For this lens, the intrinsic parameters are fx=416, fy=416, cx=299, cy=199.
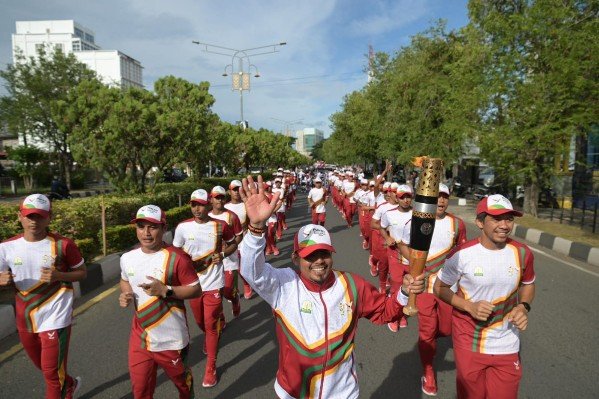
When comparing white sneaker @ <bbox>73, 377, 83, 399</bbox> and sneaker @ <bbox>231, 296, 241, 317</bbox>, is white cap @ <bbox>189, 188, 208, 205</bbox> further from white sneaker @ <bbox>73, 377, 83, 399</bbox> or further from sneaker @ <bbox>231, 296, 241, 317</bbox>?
white sneaker @ <bbox>73, 377, 83, 399</bbox>

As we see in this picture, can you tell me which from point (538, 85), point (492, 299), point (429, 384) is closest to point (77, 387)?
point (429, 384)

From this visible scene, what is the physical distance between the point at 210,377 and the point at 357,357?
5.10 ft

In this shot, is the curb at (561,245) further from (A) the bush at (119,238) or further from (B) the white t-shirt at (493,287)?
(A) the bush at (119,238)

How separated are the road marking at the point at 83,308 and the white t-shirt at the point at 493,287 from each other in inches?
182

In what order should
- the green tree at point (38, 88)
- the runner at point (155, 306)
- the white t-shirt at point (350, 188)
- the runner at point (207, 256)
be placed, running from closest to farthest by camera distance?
the runner at point (155, 306) < the runner at point (207, 256) < the white t-shirt at point (350, 188) < the green tree at point (38, 88)

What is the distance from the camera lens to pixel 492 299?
2.97 metres

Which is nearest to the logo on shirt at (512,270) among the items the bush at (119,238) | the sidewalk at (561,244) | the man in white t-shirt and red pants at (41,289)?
the man in white t-shirt and red pants at (41,289)

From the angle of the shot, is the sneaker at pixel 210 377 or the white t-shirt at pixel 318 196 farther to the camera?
the white t-shirt at pixel 318 196

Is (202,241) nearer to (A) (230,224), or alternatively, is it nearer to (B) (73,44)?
(A) (230,224)

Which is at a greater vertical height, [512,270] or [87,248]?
[512,270]

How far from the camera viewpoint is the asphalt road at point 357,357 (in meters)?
3.87

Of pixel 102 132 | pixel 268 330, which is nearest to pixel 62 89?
pixel 102 132

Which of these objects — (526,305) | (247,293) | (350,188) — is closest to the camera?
(526,305)

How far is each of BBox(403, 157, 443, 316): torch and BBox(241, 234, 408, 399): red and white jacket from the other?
25 centimetres
